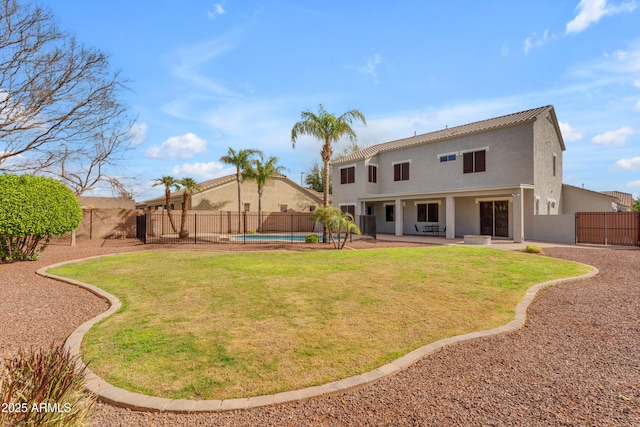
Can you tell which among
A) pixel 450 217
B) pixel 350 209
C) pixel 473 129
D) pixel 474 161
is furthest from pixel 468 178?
pixel 350 209

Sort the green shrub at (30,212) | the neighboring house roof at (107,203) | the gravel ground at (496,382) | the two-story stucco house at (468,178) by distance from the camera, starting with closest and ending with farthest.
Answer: the gravel ground at (496,382) < the green shrub at (30,212) < the two-story stucco house at (468,178) < the neighboring house roof at (107,203)

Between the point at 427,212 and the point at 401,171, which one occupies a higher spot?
the point at 401,171

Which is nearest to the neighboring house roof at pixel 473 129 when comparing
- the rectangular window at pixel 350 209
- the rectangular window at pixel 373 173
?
the rectangular window at pixel 373 173

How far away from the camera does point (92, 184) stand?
882 inches

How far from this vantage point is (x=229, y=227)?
1172 inches

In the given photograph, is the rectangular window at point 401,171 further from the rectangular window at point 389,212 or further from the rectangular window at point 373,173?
the rectangular window at point 389,212

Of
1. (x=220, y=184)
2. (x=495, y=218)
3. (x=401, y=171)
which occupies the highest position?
(x=401, y=171)

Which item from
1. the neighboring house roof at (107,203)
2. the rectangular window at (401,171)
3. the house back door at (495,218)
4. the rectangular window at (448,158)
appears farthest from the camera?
the neighboring house roof at (107,203)

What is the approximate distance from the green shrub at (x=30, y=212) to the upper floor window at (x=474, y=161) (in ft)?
72.8

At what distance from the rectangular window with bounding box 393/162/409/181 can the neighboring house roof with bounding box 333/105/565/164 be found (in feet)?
4.77

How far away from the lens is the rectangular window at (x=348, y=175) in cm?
2775

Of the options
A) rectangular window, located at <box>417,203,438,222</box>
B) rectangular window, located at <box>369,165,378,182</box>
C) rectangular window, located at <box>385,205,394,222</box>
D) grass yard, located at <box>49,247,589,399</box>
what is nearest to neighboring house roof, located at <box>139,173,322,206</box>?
rectangular window, located at <box>369,165,378,182</box>

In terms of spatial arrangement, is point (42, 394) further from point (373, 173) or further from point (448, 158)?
point (373, 173)

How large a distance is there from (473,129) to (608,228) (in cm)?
972
